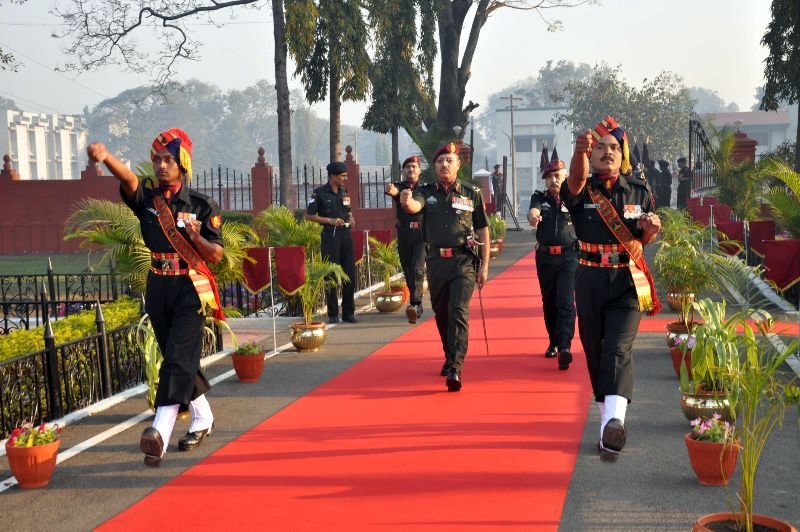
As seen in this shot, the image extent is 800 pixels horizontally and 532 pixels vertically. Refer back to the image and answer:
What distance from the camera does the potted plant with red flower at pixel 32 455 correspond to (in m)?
5.89

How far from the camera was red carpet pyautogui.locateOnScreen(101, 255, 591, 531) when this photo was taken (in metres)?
5.23

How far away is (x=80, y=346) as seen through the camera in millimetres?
8242

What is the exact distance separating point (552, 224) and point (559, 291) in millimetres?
634

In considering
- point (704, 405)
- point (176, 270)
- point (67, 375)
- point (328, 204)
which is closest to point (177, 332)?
point (176, 270)

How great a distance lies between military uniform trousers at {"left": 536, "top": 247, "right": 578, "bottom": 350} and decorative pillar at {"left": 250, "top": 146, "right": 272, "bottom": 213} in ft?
81.2

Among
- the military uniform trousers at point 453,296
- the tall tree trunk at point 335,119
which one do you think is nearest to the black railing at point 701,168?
the tall tree trunk at point 335,119

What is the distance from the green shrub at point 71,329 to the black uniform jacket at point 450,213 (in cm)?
290

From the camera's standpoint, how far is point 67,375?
26.2 feet

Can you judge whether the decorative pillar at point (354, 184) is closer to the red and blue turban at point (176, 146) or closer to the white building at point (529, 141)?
the red and blue turban at point (176, 146)

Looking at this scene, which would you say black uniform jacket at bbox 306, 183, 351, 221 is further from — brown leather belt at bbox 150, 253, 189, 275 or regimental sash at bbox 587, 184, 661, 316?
regimental sash at bbox 587, 184, 661, 316

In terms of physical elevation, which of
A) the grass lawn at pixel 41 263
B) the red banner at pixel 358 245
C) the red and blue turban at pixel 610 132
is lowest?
the grass lawn at pixel 41 263

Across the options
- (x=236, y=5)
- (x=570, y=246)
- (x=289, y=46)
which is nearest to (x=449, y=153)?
(x=570, y=246)

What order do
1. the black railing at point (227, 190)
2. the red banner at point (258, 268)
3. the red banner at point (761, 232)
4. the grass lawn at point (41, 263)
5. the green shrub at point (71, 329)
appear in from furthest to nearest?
the black railing at point (227, 190)
the grass lawn at point (41, 263)
the red banner at point (761, 232)
the red banner at point (258, 268)
the green shrub at point (71, 329)

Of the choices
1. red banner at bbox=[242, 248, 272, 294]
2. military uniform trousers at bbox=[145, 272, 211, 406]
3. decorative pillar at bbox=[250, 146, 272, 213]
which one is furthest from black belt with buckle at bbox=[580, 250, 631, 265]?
decorative pillar at bbox=[250, 146, 272, 213]
